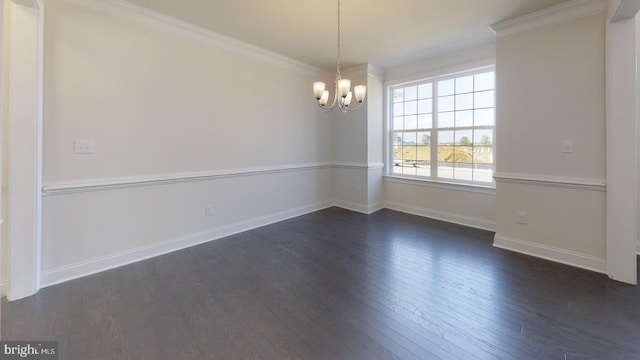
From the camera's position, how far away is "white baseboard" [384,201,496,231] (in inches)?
162

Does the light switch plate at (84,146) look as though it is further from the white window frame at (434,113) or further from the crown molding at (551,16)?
A: the crown molding at (551,16)

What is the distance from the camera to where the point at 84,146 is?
2666 mm

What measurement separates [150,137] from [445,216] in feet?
14.2

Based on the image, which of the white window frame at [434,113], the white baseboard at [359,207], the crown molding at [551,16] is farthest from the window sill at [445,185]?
the crown molding at [551,16]

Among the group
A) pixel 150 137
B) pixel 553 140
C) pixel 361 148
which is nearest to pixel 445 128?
pixel 361 148

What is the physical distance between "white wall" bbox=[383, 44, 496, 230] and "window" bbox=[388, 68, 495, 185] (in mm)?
144

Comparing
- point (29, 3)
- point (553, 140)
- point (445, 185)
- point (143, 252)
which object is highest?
point (29, 3)

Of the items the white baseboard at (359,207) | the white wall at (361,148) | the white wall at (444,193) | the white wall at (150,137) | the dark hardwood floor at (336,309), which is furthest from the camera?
the white baseboard at (359,207)

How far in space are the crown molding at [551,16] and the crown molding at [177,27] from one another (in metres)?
2.91

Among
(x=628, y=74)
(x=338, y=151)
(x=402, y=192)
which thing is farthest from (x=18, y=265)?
(x=628, y=74)

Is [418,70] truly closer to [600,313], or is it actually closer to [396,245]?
[396,245]

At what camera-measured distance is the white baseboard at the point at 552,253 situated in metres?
2.81

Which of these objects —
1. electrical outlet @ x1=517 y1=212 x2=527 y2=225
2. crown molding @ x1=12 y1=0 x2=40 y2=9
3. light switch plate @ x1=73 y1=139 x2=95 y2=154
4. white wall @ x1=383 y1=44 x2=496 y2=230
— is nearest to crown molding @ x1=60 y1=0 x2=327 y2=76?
crown molding @ x1=12 y1=0 x2=40 y2=9

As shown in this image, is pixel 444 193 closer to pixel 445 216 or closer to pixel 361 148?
pixel 445 216
